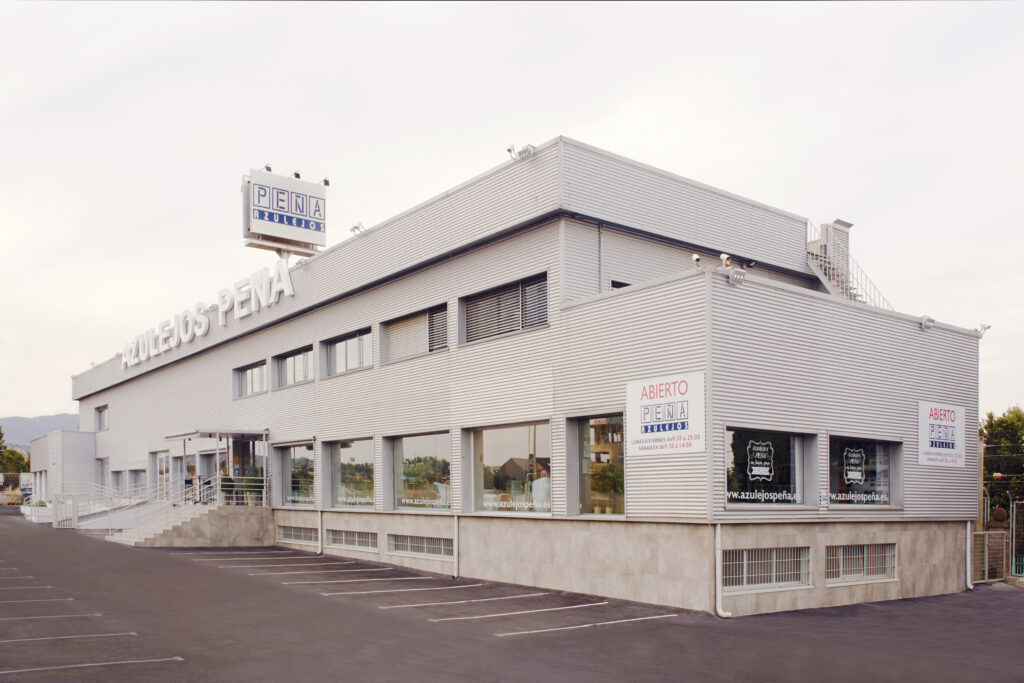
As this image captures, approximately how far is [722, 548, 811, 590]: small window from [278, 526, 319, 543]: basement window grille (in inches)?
620

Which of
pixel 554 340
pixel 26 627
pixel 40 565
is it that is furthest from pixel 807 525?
pixel 40 565

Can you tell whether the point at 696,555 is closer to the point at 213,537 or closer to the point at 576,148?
the point at 576,148

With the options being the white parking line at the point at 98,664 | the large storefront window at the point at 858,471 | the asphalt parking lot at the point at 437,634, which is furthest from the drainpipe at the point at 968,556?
the white parking line at the point at 98,664

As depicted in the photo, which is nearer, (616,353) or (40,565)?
(616,353)

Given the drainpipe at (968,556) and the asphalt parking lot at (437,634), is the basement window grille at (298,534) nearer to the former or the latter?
the asphalt parking lot at (437,634)

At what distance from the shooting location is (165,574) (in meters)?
20.8

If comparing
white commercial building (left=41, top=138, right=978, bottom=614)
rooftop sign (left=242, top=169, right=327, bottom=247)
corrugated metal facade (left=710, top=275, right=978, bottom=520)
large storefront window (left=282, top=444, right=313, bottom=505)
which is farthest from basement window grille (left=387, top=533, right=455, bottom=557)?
rooftop sign (left=242, top=169, right=327, bottom=247)

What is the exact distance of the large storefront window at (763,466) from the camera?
53.0ft

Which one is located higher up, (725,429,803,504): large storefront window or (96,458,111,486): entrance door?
(725,429,803,504): large storefront window

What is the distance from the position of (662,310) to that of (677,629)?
5.79 m

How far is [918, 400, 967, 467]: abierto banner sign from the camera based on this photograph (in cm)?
2038

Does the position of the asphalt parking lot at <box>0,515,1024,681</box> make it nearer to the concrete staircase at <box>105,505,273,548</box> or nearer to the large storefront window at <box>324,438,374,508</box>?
the large storefront window at <box>324,438,374,508</box>

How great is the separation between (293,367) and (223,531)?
5.80m

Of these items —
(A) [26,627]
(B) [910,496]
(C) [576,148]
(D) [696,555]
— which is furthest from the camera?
(B) [910,496]
